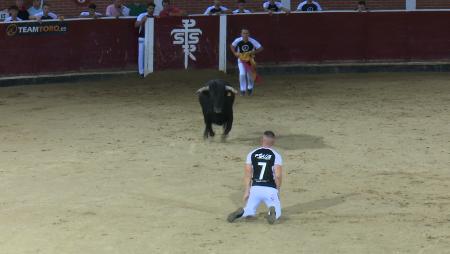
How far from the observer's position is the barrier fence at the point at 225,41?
1980 cm

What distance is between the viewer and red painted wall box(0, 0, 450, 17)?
74.9ft

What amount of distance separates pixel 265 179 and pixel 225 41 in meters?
12.3

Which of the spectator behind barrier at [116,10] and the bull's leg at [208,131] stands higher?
the spectator behind barrier at [116,10]

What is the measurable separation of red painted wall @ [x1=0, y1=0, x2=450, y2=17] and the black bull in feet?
33.4

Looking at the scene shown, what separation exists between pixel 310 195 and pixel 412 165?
2243 millimetres

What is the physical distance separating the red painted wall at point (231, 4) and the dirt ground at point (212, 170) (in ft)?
14.6

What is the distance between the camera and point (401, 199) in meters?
9.87

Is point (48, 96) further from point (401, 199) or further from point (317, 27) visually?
point (401, 199)

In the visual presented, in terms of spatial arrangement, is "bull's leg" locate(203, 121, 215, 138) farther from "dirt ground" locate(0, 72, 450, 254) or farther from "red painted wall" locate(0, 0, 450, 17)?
"red painted wall" locate(0, 0, 450, 17)

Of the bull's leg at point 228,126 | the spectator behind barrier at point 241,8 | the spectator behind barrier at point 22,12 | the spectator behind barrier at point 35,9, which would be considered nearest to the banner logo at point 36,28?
the spectator behind barrier at point 22,12

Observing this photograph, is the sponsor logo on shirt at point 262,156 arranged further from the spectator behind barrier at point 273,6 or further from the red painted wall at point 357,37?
the spectator behind barrier at point 273,6

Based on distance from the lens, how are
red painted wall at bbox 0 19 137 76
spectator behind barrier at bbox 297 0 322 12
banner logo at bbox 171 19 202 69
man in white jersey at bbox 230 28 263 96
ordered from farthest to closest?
spectator behind barrier at bbox 297 0 322 12, banner logo at bbox 171 19 202 69, red painted wall at bbox 0 19 137 76, man in white jersey at bbox 230 28 263 96

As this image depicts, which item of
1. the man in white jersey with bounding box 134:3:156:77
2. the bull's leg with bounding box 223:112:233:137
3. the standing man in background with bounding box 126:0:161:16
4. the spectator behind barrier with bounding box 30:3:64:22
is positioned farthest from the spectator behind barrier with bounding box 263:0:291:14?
the bull's leg with bounding box 223:112:233:137

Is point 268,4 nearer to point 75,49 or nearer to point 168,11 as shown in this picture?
point 168,11
